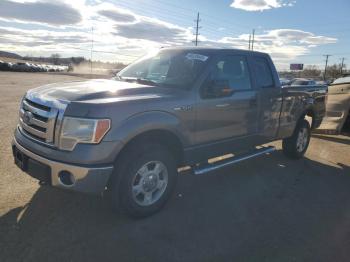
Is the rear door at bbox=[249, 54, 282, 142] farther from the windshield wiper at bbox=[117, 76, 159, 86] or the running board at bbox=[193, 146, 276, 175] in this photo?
the windshield wiper at bbox=[117, 76, 159, 86]

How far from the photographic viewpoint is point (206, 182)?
5.61 meters

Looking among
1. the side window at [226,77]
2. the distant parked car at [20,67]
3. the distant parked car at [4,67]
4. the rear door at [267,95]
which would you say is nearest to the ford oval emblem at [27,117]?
the side window at [226,77]

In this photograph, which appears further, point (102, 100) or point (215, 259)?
point (102, 100)

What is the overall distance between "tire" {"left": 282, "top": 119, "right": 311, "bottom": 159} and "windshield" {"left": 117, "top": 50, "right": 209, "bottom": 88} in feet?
10.6

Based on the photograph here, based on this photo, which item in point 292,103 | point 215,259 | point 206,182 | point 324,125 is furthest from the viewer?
point 324,125

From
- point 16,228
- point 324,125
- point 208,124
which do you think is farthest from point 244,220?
point 324,125

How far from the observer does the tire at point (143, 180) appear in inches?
151

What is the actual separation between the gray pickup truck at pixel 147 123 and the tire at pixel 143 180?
1 cm

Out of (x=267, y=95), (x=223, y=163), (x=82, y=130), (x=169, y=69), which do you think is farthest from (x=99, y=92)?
(x=267, y=95)

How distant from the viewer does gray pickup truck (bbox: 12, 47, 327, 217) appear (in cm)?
357

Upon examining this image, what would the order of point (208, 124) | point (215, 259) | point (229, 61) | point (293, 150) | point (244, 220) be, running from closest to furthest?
point (215, 259) < point (244, 220) < point (208, 124) < point (229, 61) < point (293, 150)

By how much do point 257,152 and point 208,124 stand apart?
161cm

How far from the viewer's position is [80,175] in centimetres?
353

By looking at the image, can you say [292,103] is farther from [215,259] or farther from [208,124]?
[215,259]
